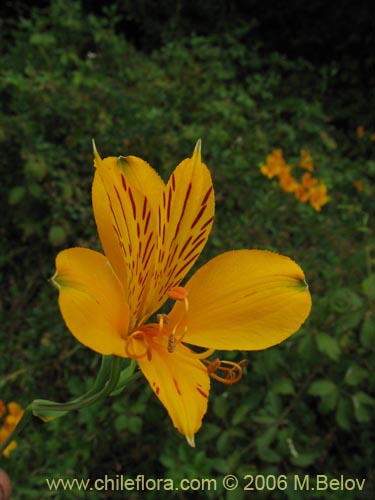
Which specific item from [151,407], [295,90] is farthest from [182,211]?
[295,90]

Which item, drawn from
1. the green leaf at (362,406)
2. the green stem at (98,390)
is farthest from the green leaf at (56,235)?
the green stem at (98,390)

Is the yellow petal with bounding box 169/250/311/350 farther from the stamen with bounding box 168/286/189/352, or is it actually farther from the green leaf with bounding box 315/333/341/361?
the green leaf with bounding box 315/333/341/361

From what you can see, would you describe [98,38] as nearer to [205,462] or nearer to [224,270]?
[205,462]

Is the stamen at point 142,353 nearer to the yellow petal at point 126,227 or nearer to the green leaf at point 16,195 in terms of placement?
the yellow petal at point 126,227

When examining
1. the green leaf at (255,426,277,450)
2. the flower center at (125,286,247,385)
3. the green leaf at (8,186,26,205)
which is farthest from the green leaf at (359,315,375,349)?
the green leaf at (8,186,26,205)

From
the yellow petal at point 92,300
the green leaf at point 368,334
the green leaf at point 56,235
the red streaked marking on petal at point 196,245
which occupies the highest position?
the red streaked marking on petal at point 196,245

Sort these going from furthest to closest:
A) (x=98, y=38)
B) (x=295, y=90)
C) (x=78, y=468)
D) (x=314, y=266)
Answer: (x=295, y=90) < (x=98, y=38) < (x=314, y=266) < (x=78, y=468)

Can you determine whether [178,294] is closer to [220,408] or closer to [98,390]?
[98,390]
